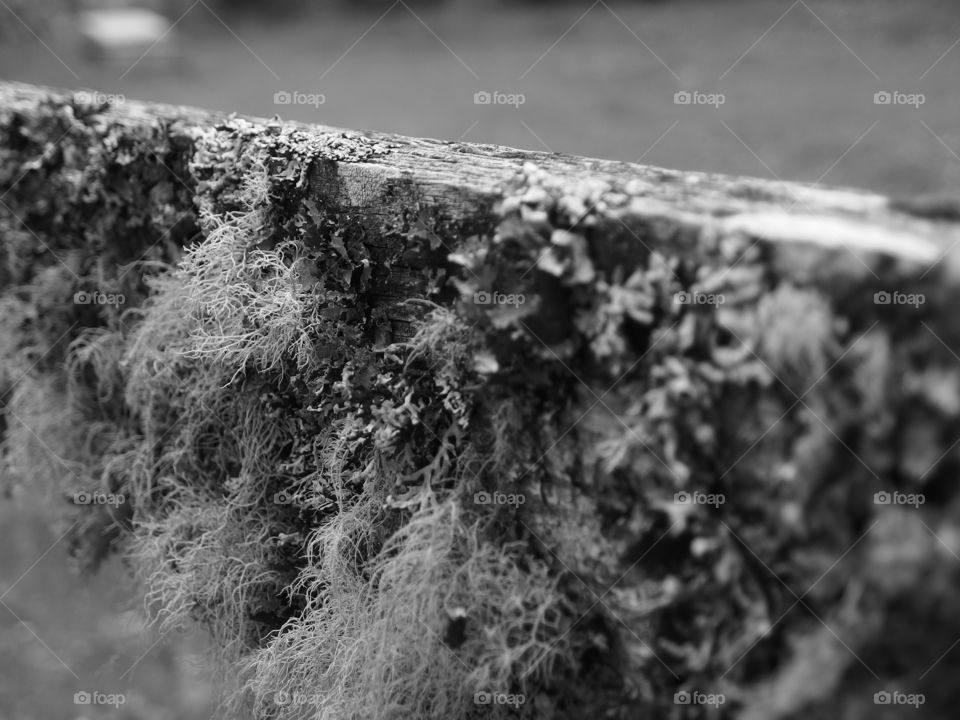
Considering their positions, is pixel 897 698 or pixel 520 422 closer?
pixel 897 698

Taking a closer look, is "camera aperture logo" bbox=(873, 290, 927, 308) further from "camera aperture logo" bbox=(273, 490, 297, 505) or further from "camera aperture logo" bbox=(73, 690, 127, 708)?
"camera aperture logo" bbox=(73, 690, 127, 708)

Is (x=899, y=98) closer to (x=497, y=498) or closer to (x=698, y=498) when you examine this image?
(x=497, y=498)

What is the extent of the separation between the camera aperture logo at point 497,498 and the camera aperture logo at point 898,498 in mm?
638

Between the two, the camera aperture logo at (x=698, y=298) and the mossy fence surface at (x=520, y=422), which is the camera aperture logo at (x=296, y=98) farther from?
the camera aperture logo at (x=698, y=298)

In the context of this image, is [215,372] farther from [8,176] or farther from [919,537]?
[919,537]

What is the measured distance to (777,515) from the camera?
119cm

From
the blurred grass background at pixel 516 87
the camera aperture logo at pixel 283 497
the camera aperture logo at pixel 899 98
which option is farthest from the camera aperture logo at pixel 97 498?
the camera aperture logo at pixel 899 98

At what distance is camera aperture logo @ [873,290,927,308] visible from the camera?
42.0 inches

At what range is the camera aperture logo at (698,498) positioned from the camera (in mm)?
1260

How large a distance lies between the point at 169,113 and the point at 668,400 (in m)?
1.79

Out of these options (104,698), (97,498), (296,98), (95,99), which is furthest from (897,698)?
(296,98)

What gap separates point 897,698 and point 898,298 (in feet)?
1.67

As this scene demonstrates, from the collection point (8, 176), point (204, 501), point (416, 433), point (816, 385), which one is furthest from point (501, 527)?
point (8, 176)

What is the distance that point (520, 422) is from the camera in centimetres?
154
